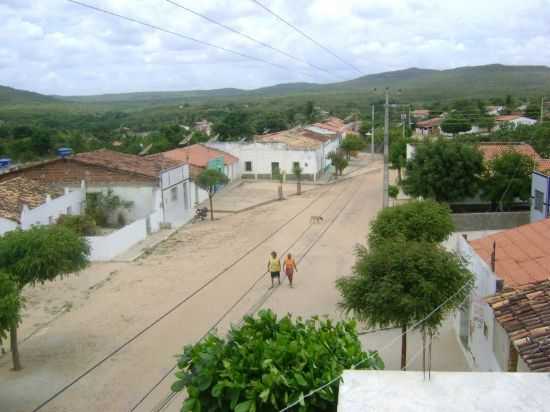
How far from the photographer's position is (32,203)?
23.9 meters

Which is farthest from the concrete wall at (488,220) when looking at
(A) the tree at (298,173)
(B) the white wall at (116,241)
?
(A) the tree at (298,173)

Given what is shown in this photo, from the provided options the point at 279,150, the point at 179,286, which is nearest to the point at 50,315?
the point at 179,286

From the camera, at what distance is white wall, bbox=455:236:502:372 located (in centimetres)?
1165

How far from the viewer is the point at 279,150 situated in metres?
49.7

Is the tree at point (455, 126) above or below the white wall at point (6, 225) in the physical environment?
above

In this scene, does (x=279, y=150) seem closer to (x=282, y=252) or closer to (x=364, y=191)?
(x=364, y=191)

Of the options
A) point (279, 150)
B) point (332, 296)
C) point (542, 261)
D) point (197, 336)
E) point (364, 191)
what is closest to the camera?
point (542, 261)

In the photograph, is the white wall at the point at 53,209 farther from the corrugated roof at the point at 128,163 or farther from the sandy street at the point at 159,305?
the sandy street at the point at 159,305

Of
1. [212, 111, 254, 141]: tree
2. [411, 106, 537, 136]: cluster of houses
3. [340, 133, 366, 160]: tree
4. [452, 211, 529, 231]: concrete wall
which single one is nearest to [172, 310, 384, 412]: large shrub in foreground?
[452, 211, 529, 231]: concrete wall

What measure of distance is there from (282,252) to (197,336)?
10.3m

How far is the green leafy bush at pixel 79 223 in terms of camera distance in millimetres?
24359

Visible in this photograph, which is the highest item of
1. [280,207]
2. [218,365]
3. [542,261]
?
[218,365]

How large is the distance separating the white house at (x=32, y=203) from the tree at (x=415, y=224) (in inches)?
474

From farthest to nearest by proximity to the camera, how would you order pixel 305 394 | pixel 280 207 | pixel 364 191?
pixel 364 191
pixel 280 207
pixel 305 394
